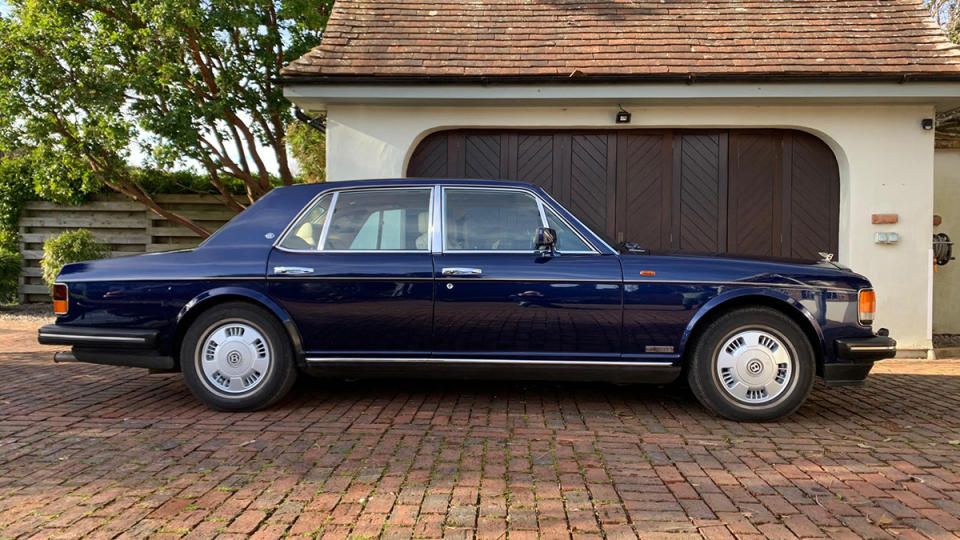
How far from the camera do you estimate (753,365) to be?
4.16 metres

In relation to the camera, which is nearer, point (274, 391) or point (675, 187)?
point (274, 391)

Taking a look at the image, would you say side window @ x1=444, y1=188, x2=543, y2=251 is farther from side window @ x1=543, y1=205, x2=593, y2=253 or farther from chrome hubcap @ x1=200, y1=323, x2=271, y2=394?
chrome hubcap @ x1=200, y1=323, x2=271, y2=394

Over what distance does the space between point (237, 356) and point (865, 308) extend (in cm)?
422

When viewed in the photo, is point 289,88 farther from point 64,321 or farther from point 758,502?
point 758,502

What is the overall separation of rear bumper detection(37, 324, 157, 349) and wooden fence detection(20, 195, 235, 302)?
7120 mm

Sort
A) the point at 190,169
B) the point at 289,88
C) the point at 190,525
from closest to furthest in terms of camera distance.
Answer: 1. the point at 190,525
2. the point at 289,88
3. the point at 190,169

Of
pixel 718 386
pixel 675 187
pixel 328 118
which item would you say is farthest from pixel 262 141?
pixel 718 386

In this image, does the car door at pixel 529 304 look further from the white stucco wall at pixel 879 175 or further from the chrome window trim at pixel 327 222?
the white stucco wall at pixel 879 175

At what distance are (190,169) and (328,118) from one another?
16.5ft

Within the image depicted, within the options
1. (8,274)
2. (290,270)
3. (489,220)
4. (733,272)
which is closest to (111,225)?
(8,274)

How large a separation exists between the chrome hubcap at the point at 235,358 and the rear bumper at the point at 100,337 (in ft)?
1.26

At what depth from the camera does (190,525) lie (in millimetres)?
2598

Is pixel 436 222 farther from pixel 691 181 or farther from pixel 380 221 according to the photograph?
pixel 691 181

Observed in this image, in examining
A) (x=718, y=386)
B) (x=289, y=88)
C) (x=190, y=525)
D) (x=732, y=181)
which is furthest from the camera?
(x=732, y=181)
